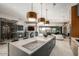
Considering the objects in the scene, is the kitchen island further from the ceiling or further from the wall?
the wall

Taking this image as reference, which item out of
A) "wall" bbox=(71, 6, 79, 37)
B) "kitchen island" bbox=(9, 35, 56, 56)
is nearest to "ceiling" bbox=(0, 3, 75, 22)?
"wall" bbox=(71, 6, 79, 37)

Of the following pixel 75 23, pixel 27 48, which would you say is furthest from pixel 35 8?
pixel 27 48

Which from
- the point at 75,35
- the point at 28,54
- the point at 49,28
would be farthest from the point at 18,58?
the point at 49,28

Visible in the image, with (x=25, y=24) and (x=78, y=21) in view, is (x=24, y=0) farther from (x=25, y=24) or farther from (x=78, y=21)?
(x=25, y=24)

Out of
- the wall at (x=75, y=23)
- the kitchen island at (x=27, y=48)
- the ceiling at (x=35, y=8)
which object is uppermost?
the ceiling at (x=35, y=8)

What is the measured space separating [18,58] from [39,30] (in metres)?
11.8

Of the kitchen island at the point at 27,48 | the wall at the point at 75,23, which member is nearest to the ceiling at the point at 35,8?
the wall at the point at 75,23

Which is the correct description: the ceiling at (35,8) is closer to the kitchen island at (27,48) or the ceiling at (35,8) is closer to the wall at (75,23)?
the wall at (75,23)

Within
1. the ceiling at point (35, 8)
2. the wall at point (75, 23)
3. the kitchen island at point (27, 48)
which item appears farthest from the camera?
the wall at point (75, 23)

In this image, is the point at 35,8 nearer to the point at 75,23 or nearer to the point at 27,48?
the point at 75,23

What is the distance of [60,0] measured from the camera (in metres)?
2.67

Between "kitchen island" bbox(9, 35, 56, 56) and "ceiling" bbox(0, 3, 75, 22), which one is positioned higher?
"ceiling" bbox(0, 3, 75, 22)

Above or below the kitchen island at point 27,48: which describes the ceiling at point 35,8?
above

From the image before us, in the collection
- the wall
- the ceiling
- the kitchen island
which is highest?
the ceiling
